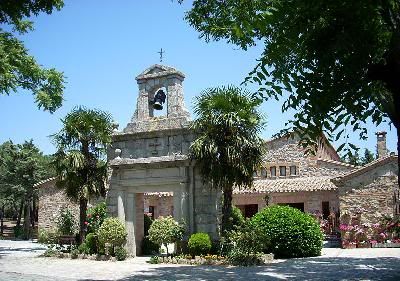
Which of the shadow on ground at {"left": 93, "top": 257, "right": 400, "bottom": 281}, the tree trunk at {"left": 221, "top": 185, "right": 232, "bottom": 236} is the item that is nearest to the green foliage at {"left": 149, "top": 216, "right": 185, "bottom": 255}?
the tree trunk at {"left": 221, "top": 185, "right": 232, "bottom": 236}

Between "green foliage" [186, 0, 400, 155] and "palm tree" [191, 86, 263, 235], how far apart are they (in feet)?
22.1

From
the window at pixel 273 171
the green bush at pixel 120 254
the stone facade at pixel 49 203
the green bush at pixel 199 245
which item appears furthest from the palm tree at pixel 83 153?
the window at pixel 273 171

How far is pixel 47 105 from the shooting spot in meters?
20.0

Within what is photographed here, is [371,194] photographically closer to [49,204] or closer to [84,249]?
[84,249]

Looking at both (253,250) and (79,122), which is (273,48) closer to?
(253,250)

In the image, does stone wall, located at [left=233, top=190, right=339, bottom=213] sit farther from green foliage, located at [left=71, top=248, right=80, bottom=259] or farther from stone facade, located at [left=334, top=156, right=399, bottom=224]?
green foliage, located at [left=71, top=248, right=80, bottom=259]

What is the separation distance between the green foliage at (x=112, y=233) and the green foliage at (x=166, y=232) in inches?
53.7

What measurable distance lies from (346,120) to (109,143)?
11.7 metres

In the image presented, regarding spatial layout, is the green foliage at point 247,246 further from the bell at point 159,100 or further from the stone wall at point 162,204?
the stone wall at point 162,204

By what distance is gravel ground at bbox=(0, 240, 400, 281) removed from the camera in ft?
37.6

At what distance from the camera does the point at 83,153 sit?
725 inches

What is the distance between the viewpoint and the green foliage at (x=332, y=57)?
7023mm

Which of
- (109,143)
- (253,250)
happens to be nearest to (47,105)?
(109,143)

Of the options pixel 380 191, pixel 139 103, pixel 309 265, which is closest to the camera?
pixel 309 265
